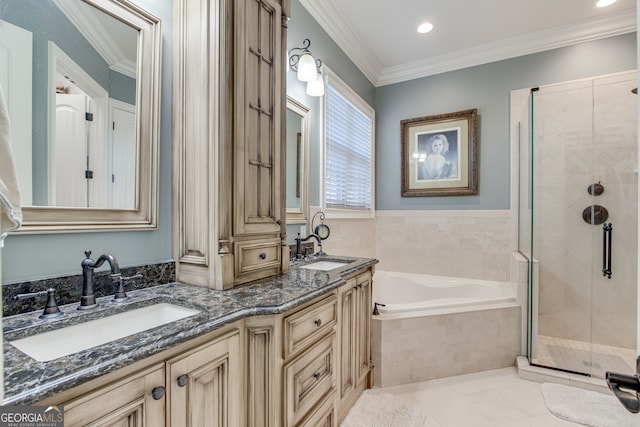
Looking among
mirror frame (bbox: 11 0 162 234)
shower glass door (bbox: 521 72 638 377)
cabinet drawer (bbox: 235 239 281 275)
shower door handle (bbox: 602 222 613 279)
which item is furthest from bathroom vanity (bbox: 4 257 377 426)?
shower door handle (bbox: 602 222 613 279)

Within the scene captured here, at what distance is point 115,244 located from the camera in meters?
1.23

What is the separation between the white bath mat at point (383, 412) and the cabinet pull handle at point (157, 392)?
1.32m

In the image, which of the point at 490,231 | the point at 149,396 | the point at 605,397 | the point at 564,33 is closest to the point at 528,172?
the point at 490,231

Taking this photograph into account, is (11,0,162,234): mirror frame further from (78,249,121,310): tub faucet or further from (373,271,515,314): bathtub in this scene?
(373,271,515,314): bathtub

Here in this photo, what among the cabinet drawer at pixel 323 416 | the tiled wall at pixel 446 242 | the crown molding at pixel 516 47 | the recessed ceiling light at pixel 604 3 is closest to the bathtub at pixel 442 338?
the tiled wall at pixel 446 242

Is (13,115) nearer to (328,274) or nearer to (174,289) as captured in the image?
(174,289)

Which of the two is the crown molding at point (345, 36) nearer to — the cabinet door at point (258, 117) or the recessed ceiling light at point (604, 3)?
the cabinet door at point (258, 117)

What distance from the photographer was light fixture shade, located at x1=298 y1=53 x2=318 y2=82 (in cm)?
207

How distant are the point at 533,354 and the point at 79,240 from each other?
309 cm

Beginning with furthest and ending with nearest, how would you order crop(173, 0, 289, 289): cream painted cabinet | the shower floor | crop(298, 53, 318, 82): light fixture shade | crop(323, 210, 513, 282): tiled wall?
1. crop(323, 210, 513, 282): tiled wall
2. the shower floor
3. crop(298, 53, 318, 82): light fixture shade
4. crop(173, 0, 289, 289): cream painted cabinet

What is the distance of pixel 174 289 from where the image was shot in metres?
1.32

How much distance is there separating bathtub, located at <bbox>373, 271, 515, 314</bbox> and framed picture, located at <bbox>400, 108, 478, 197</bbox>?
949 millimetres

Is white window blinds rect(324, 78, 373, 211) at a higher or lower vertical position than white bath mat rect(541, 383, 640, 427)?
higher

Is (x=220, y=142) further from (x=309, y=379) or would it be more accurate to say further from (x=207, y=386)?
(x=309, y=379)
